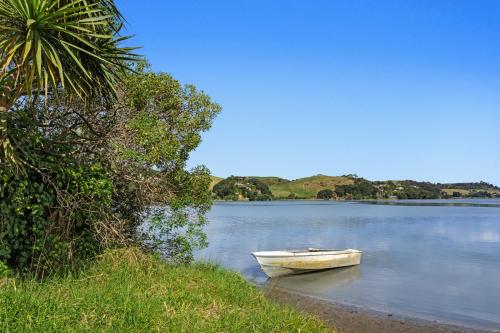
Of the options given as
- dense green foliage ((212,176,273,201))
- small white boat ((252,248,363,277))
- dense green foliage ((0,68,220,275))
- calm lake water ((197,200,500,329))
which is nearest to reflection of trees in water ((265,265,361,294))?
calm lake water ((197,200,500,329))

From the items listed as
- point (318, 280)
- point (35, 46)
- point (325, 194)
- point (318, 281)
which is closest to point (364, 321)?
point (318, 281)

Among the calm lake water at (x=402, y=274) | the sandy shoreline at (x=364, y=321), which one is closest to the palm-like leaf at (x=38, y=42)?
the sandy shoreline at (x=364, y=321)

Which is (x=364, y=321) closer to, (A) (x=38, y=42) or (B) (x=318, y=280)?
(B) (x=318, y=280)

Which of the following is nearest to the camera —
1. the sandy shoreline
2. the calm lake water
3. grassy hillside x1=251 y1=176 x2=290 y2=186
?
the sandy shoreline

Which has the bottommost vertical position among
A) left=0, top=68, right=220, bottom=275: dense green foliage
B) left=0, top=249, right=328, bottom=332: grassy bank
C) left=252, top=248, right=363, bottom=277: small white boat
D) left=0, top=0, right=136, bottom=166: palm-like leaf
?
left=252, top=248, right=363, bottom=277: small white boat

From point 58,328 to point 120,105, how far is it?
714 centimetres

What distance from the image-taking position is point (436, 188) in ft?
603

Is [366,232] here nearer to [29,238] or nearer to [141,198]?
[141,198]

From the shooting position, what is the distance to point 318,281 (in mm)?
20734

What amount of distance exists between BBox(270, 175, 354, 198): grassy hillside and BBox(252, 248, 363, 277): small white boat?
5435 inches

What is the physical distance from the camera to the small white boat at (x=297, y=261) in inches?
812

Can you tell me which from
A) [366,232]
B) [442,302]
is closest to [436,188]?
[366,232]

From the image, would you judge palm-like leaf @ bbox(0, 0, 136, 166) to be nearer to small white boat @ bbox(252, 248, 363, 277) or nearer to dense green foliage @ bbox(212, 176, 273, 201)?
small white boat @ bbox(252, 248, 363, 277)

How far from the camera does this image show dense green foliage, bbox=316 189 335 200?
163375 mm
